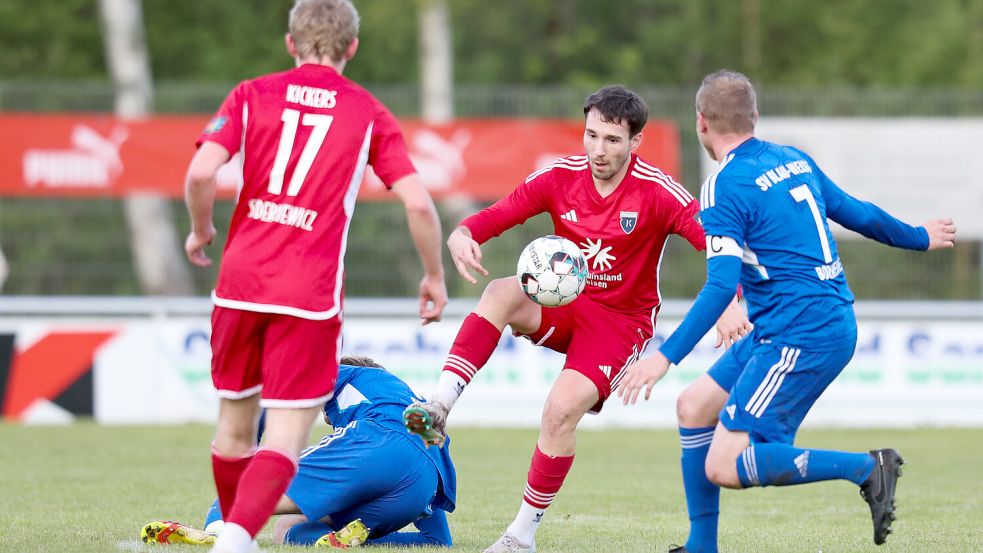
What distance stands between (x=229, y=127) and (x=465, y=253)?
1.52 m

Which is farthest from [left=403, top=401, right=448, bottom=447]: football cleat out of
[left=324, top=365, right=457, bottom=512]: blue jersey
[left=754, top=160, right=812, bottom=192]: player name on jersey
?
[left=754, top=160, right=812, bottom=192]: player name on jersey

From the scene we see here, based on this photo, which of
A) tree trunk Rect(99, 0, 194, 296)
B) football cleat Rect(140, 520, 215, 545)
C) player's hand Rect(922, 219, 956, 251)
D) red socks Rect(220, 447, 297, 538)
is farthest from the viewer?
tree trunk Rect(99, 0, 194, 296)

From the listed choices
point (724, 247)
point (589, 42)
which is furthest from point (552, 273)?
point (589, 42)

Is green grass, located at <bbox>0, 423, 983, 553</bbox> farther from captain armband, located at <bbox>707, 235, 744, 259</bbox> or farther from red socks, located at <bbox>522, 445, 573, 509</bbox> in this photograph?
captain armband, located at <bbox>707, 235, 744, 259</bbox>

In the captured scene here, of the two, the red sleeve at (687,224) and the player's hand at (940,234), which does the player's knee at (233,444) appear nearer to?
the red sleeve at (687,224)

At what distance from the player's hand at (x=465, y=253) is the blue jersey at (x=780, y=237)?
44.7 inches

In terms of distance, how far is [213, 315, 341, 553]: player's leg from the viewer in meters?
5.11

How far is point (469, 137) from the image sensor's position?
16.2 m

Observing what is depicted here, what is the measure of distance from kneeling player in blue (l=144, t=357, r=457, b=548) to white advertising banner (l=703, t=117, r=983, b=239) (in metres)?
10.6

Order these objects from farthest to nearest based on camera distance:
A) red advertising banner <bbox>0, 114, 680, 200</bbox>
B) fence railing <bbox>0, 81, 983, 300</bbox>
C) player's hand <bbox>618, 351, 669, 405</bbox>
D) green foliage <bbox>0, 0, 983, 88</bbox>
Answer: green foliage <bbox>0, 0, 983, 88</bbox> < fence railing <bbox>0, 81, 983, 300</bbox> < red advertising banner <bbox>0, 114, 680, 200</bbox> < player's hand <bbox>618, 351, 669, 405</bbox>

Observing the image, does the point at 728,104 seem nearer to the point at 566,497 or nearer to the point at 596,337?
the point at 596,337

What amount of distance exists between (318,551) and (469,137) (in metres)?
10.6

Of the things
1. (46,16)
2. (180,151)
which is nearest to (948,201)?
(180,151)

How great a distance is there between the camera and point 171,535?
6.29 m
